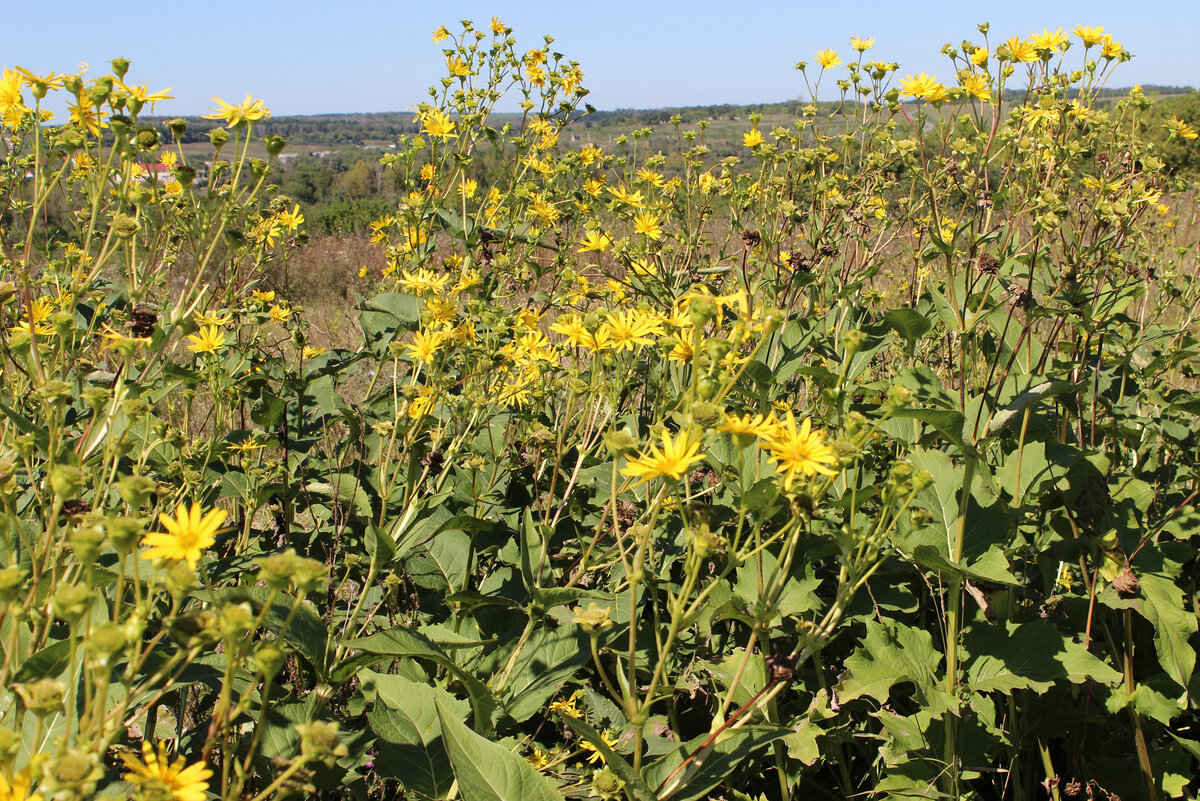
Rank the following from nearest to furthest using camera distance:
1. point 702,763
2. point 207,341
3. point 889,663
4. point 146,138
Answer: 1. point 702,763
2. point 146,138
3. point 889,663
4. point 207,341

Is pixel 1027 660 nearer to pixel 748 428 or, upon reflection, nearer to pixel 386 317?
pixel 748 428

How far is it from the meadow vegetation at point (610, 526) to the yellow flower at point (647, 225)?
9.4 inches

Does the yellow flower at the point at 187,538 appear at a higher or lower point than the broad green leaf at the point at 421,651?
higher

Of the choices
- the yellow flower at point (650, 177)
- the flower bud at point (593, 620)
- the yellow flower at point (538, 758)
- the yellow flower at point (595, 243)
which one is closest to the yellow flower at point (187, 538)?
the flower bud at point (593, 620)

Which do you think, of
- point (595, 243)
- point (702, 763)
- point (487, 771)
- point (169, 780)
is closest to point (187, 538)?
point (169, 780)

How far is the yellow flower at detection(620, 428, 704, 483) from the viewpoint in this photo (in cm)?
151

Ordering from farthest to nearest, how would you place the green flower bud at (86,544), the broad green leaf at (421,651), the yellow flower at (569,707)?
1. the yellow flower at (569,707)
2. the broad green leaf at (421,651)
3. the green flower bud at (86,544)

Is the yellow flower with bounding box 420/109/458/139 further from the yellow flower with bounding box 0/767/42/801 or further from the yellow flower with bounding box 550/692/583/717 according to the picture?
the yellow flower with bounding box 0/767/42/801

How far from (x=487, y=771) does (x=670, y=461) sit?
0.71 meters

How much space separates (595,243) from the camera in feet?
12.3

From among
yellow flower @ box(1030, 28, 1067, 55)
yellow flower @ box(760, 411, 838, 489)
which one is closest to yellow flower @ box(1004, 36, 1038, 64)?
yellow flower @ box(1030, 28, 1067, 55)

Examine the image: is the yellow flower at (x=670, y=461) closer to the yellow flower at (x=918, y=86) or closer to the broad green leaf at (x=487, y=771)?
the broad green leaf at (x=487, y=771)

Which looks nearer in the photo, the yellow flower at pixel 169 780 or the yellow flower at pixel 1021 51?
the yellow flower at pixel 169 780

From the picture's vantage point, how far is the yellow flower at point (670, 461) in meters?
1.51
